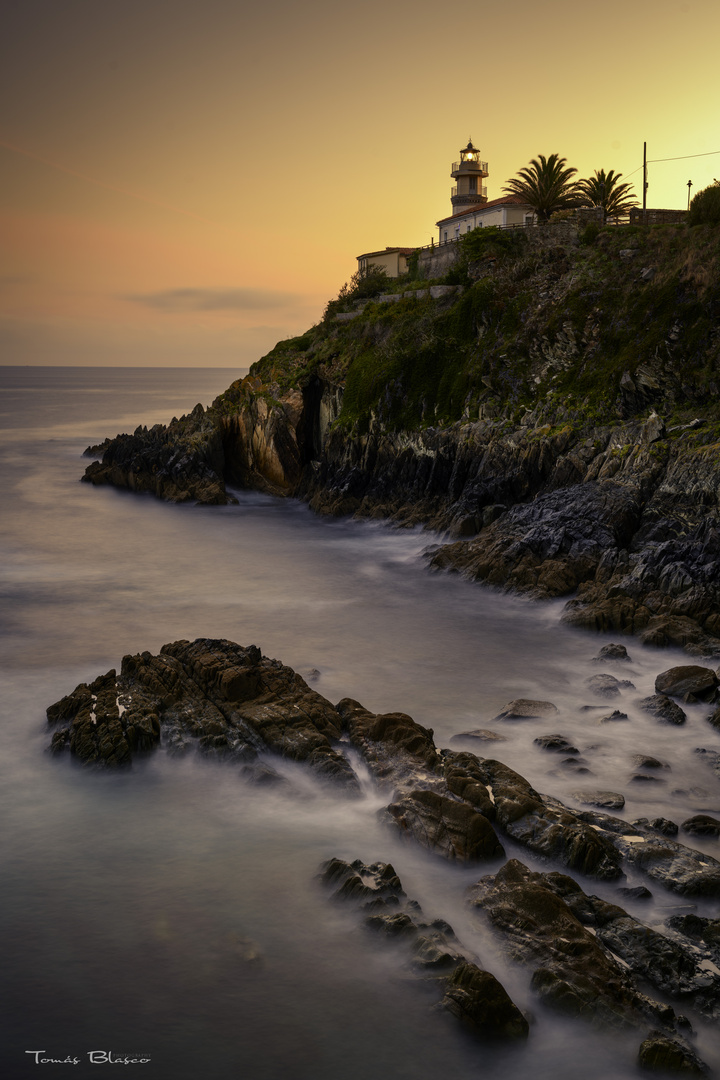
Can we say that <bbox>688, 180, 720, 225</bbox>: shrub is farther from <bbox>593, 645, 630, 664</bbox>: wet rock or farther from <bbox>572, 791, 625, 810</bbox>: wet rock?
<bbox>572, 791, 625, 810</bbox>: wet rock

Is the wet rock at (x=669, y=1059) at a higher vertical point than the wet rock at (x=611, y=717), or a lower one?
lower

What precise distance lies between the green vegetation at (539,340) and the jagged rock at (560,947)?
793 inches

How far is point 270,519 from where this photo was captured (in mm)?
37438

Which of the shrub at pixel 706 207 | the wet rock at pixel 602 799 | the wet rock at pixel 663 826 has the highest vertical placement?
the shrub at pixel 706 207

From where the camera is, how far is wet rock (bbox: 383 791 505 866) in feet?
34.3

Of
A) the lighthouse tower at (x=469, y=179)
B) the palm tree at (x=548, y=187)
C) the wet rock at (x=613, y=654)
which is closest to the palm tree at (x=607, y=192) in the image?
the palm tree at (x=548, y=187)

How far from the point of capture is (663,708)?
15.0 m

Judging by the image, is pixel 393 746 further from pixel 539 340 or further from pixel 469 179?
pixel 469 179

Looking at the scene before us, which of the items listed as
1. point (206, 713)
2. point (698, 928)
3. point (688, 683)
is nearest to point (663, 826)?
point (698, 928)

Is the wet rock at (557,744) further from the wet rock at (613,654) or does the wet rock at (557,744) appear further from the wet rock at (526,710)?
the wet rock at (613,654)

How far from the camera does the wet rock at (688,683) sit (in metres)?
15.5

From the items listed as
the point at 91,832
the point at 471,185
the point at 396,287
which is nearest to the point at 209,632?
the point at 91,832

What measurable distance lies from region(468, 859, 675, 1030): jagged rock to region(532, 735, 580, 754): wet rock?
165 inches

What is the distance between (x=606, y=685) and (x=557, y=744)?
10.1 ft
